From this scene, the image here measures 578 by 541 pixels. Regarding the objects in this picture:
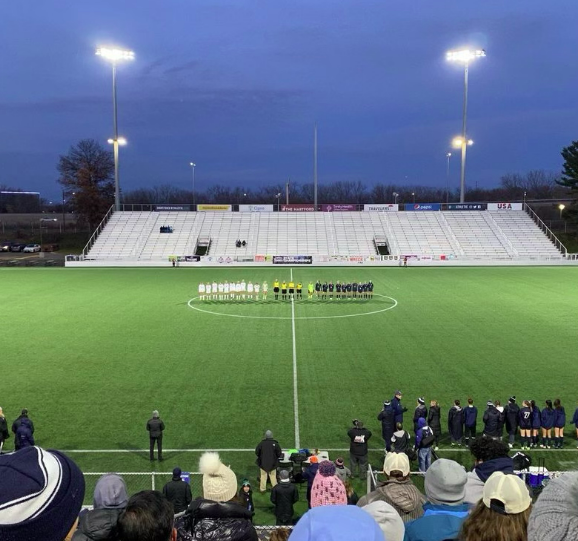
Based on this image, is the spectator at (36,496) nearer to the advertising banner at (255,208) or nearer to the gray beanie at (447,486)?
the gray beanie at (447,486)

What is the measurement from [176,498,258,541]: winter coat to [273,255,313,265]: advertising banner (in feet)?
155

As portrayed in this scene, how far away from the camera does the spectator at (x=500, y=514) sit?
8.64 ft

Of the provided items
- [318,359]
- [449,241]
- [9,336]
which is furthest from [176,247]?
[318,359]

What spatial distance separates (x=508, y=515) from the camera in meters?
2.71

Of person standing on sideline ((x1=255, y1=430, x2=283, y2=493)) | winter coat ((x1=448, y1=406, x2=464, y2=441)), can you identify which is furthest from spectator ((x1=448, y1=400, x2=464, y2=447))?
person standing on sideline ((x1=255, y1=430, x2=283, y2=493))

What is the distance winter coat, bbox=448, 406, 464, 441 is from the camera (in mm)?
10672

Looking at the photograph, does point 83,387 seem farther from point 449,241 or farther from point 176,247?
point 449,241

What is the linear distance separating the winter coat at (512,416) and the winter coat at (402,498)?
23.0 feet

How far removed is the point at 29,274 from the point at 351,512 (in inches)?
1816

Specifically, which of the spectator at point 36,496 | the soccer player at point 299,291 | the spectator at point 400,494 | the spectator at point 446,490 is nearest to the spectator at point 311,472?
the spectator at point 400,494

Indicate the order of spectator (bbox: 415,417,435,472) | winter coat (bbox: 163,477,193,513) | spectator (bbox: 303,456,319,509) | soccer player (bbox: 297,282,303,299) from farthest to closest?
soccer player (bbox: 297,282,303,299)
spectator (bbox: 415,417,435,472)
spectator (bbox: 303,456,319,509)
winter coat (bbox: 163,477,193,513)

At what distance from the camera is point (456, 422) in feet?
35.1

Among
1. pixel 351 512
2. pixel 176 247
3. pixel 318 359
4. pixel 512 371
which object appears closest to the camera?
pixel 351 512

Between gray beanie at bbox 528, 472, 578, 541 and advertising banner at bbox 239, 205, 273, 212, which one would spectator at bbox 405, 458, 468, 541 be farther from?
advertising banner at bbox 239, 205, 273, 212
